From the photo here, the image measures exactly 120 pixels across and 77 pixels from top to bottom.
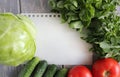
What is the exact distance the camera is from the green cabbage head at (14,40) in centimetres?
72

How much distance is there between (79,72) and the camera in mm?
882

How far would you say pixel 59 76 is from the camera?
0.89 metres

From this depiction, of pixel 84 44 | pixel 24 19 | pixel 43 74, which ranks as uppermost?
pixel 24 19

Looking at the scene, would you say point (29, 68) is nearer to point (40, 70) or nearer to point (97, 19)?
point (40, 70)

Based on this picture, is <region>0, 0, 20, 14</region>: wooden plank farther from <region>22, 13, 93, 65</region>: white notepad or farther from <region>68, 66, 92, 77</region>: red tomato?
<region>68, 66, 92, 77</region>: red tomato

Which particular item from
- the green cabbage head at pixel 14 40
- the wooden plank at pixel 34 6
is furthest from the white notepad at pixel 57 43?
the green cabbage head at pixel 14 40

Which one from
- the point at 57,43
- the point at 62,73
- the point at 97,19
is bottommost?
the point at 62,73

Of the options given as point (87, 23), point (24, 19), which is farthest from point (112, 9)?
point (24, 19)

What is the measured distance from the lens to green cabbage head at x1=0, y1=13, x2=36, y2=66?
722 mm

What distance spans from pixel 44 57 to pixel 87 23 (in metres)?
0.23

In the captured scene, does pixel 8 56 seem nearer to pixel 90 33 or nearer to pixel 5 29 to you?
pixel 5 29

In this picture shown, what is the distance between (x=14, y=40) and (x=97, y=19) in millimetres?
329

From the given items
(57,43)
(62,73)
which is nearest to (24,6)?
(57,43)

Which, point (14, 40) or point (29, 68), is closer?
point (14, 40)
